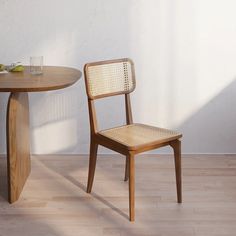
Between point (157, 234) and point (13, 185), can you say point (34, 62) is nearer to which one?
point (13, 185)

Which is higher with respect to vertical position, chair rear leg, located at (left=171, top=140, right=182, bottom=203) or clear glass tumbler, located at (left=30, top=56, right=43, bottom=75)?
clear glass tumbler, located at (left=30, top=56, right=43, bottom=75)

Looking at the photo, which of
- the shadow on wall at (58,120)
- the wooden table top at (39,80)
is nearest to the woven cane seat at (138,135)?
the wooden table top at (39,80)

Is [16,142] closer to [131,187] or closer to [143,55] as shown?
[131,187]

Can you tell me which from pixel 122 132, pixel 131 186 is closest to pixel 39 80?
pixel 122 132

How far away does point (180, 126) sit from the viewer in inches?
135

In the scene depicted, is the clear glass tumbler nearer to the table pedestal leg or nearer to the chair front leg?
the table pedestal leg

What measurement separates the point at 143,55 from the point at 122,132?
0.81m

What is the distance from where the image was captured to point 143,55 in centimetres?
329

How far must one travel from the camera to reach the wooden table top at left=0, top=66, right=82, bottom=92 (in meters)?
2.46

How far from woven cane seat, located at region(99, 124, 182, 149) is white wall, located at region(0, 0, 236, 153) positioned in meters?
0.67

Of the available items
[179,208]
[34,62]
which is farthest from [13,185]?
[179,208]

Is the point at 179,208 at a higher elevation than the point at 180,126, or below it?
below

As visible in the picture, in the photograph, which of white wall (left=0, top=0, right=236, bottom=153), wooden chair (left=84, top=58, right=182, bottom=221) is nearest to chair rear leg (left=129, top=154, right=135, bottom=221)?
wooden chair (left=84, top=58, right=182, bottom=221)

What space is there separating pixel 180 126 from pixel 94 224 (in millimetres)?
1217
